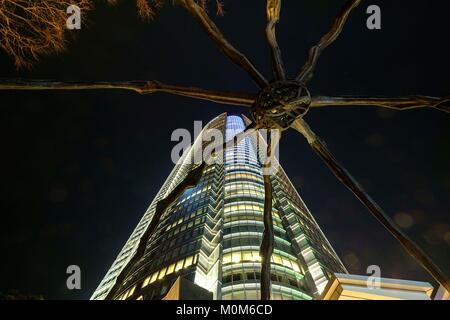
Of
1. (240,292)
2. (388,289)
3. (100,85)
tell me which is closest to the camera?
(100,85)

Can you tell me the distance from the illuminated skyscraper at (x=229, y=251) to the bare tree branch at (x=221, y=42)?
19956 millimetres

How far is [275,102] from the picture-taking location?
11.0ft

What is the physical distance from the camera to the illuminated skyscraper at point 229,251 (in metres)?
29.3

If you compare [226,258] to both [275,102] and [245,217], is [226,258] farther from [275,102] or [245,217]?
[275,102]

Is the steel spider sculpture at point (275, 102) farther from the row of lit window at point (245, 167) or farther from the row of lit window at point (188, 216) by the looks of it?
the row of lit window at point (245, 167)

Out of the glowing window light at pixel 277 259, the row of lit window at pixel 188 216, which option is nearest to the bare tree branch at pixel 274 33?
the glowing window light at pixel 277 259

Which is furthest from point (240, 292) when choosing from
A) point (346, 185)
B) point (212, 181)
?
point (212, 181)

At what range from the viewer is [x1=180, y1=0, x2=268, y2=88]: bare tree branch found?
11.2 feet

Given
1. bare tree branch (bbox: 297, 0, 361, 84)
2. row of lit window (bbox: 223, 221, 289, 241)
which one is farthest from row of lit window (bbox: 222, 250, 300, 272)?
bare tree branch (bbox: 297, 0, 361, 84)

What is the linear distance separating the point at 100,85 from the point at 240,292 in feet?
87.4

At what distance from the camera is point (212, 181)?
58594 millimetres
